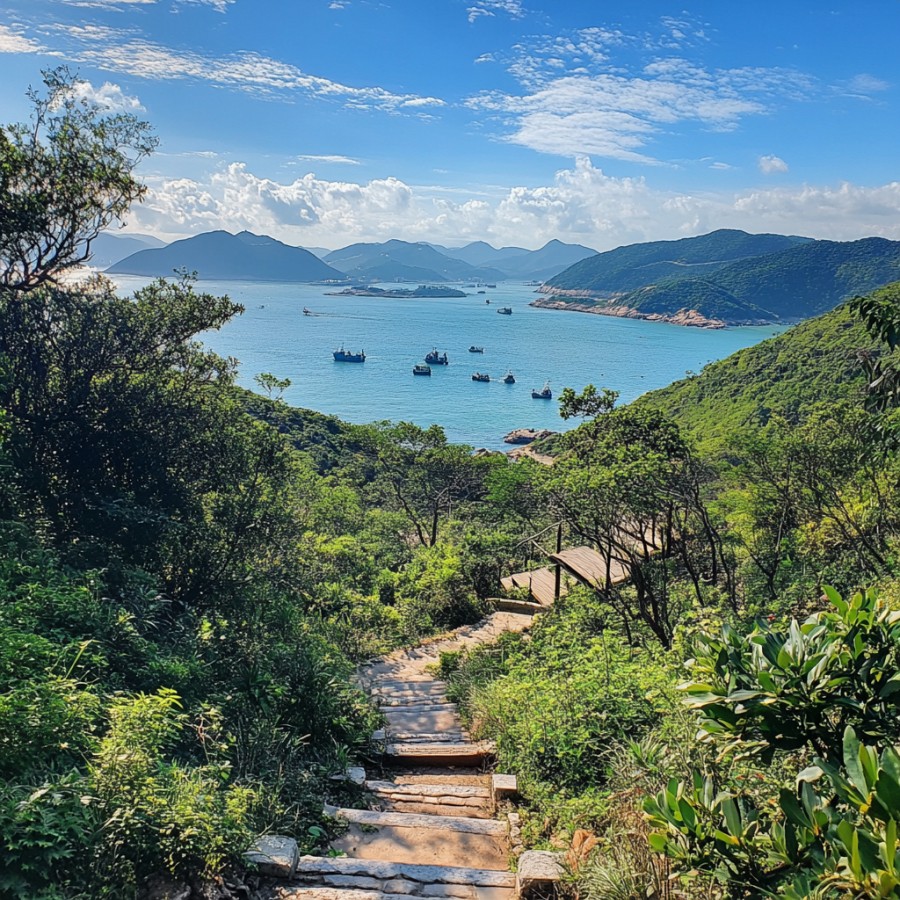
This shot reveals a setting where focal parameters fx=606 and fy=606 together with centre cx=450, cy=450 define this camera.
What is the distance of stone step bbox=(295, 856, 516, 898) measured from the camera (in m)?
2.76

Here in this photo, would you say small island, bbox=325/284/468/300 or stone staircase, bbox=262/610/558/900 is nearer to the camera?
stone staircase, bbox=262/610/558/900

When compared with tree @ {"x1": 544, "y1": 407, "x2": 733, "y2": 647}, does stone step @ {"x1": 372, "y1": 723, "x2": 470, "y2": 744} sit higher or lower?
lower

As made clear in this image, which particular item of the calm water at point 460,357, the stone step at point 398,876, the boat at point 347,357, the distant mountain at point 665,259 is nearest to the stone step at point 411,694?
A: the stone step at point 398,876

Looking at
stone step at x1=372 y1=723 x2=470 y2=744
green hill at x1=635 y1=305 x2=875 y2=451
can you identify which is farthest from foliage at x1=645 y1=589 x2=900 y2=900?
green hill at x1=635 y1=305 x2=875 y2=451

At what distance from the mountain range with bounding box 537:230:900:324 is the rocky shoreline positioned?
0.26m

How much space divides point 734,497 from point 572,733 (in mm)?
8382

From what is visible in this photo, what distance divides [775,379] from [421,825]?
29.4 metres

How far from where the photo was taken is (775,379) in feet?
92.0

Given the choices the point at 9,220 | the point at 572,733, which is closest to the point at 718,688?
the point at 572,733

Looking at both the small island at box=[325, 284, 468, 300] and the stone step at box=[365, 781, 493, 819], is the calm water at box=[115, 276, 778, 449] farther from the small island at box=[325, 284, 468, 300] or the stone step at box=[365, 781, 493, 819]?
the small island at box=[325, 284, 468, 300]

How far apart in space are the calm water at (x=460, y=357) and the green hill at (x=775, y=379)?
17147mm

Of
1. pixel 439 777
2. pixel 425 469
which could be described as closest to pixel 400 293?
pixel 425 469

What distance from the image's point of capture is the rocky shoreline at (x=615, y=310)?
99.4 m

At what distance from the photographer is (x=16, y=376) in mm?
6359
